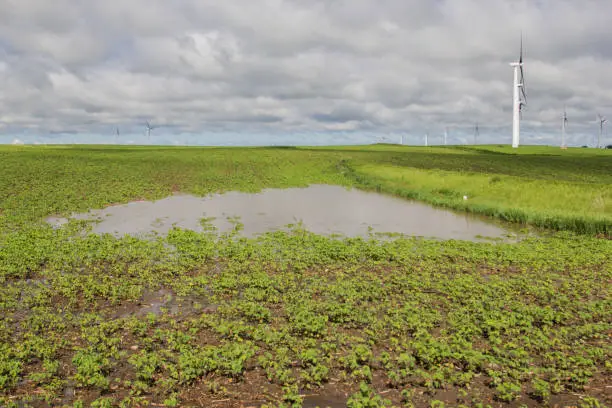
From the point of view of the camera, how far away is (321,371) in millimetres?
9531

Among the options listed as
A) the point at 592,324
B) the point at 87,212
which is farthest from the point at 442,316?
the point at 87,212

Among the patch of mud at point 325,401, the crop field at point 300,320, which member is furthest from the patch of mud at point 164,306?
the patch of mud at point 325,401

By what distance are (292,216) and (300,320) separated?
61.3 ft

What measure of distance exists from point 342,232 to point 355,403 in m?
17.2

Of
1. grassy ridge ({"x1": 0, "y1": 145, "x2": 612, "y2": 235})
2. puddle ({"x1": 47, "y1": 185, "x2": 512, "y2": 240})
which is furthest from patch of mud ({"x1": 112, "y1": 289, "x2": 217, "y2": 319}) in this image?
grassy ridge ({"x1": 0, "y1": 145, "x2": 612, "y2": 235})

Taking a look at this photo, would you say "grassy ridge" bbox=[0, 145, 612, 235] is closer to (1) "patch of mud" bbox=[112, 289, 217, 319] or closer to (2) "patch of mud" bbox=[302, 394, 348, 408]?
(1) "patch of mud" bbox=[112, 289, 217, 319]

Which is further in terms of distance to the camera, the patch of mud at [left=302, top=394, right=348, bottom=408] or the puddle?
the puddle

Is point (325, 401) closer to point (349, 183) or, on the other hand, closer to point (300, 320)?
point (300, 320)

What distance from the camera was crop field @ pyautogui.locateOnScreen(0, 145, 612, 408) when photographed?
29.8 feet

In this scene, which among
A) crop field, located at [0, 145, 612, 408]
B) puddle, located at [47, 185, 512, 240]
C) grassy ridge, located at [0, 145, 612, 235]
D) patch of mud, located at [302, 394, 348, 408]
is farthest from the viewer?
grassy ridge, located at [0, 145, 612, 235]

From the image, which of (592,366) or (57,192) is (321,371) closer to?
(592,366)

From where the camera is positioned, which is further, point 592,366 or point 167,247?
point 167,247

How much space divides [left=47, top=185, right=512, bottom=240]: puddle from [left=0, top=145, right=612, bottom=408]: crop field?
236 cm

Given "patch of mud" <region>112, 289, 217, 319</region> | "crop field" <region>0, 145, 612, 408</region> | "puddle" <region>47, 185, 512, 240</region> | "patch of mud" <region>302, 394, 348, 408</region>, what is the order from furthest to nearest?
"puddle" <region>47, 185, 512, 240</region> < "patch of mud" <region>112, 289, 217, 319</region> < "crop field" <region>0, 145, 612, 408</region> < "patch of mud" <region>302, 394, 348, 408</region>
